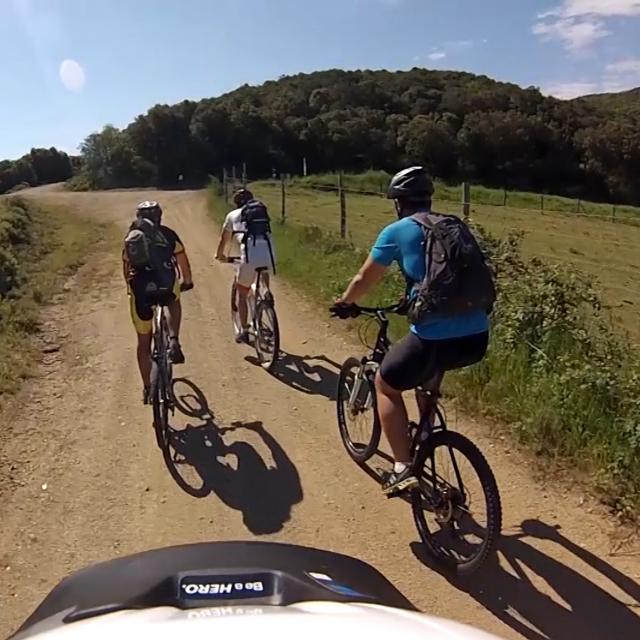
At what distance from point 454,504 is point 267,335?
425 centimetres

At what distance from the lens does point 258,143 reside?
65312 millimetres

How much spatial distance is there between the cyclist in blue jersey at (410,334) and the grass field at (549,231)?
20.7 feet

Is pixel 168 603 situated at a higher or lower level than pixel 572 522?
higher

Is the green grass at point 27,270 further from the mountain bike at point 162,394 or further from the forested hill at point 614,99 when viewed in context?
the forested hill at point 614,99

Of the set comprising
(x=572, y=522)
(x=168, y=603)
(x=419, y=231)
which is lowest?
(x=572, y=522)

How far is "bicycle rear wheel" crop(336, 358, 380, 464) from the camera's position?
523cm

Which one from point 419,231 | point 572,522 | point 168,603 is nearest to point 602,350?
point 572,522

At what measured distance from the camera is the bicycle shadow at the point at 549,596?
3.49 meters

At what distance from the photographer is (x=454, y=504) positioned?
402 cm

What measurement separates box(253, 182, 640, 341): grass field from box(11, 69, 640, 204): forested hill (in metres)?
25.1

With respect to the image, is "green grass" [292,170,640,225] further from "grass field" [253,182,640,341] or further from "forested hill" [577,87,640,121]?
"forested hill" [577,87,640,121]

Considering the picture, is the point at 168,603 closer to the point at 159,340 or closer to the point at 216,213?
the point at 159,340

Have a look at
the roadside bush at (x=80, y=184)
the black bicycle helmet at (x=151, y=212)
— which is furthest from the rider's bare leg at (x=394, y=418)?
the roadside bush at (x=80, y=184)

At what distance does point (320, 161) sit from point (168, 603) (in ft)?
224
